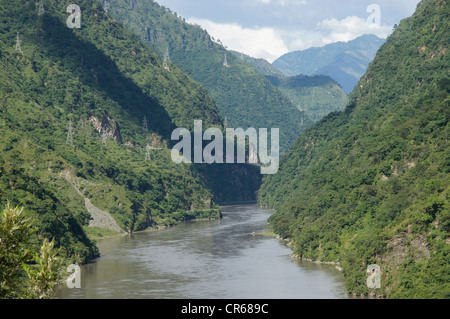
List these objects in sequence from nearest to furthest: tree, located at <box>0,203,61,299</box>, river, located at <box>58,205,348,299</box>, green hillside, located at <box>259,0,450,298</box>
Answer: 1. tree, located at <box>0,203,61,299</box>
2. green hillside, located at <box>259,0,450,298</box>
3. river, located at <box>58,205,348,299</box>

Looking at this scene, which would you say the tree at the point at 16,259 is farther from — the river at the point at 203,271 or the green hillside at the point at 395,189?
the river at the point at 203,271

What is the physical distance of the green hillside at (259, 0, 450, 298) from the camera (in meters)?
90.9

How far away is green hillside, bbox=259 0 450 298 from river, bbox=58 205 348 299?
585 cm

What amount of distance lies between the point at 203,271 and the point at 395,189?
35260 millimetres

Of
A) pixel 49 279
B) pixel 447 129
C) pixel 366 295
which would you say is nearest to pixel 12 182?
pixel 366 295

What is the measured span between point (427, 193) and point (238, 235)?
68222 mm

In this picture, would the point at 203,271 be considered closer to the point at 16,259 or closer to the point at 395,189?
the point at 395,189

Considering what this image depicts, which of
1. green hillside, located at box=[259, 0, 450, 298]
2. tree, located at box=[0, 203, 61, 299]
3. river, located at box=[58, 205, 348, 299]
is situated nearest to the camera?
tree, located at box=[0, 203, 61, 299]

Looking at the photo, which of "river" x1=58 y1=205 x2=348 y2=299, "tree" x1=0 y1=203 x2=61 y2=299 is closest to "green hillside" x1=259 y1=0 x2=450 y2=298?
"river" x1=58 y1=205 x2=348 y2=299

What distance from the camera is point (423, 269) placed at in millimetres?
86625

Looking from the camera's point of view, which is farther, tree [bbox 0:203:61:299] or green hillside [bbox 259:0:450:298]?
green hillside [bbox 259:0:450:298]

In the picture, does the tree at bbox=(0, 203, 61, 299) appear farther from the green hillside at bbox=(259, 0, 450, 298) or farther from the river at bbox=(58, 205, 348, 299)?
the river at bbox=(58, 205, 348, 299)

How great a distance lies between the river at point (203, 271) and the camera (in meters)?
99.0

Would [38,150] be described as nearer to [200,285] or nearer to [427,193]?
[200,285]
